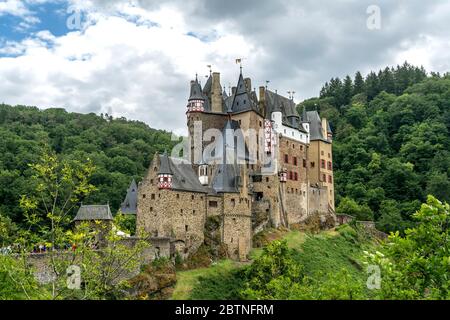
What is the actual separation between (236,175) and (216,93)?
12.5 meters

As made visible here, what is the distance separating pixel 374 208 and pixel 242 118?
39929mm

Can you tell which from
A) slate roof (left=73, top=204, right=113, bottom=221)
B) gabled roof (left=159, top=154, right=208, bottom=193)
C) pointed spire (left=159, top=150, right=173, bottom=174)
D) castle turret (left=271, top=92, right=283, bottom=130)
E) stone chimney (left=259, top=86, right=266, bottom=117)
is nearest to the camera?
slate roof (left=73, top=204, right=113, bottom=221)

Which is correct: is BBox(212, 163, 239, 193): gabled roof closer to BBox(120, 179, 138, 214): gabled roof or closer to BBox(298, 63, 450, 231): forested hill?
BBox(120, 179, 138, 214): gabled roof

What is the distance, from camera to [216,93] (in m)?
68.8

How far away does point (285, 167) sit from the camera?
70500 millimetres

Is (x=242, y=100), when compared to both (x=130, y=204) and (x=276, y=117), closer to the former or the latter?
(x=276, y=117)

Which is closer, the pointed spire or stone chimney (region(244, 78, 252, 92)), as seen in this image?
the pointed spire

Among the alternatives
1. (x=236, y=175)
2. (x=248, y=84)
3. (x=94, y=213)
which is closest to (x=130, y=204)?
(x=94, y=213)

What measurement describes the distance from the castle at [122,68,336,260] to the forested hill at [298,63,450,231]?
1681 cm

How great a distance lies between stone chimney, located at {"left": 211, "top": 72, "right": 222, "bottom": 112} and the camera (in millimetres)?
68312

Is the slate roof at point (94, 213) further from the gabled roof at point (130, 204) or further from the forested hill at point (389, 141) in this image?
the forested hill at point (389, 141)

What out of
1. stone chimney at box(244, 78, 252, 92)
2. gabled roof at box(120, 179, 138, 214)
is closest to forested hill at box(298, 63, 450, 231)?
stone chimney at box(244, 78, 252, 92)
